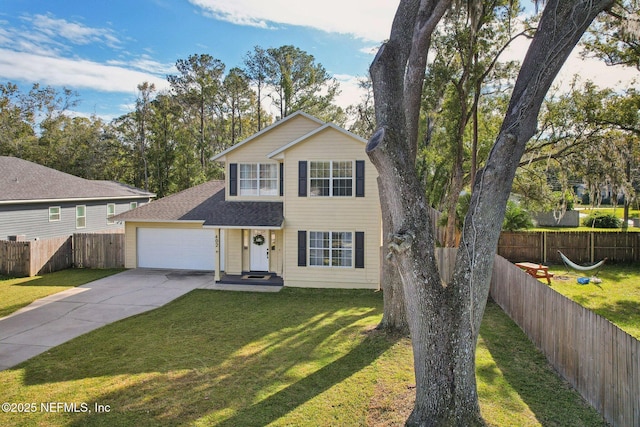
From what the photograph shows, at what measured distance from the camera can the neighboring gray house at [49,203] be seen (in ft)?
60.4

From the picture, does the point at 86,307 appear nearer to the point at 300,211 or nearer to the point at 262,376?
the point at 300,211

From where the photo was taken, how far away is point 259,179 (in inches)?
647

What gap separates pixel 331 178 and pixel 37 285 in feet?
38.9

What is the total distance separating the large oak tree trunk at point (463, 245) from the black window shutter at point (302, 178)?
370 inches

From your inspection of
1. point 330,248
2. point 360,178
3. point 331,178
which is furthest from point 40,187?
point 360,178

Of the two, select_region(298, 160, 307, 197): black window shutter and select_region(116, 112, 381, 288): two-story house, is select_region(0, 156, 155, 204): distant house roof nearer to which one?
select_region(116, 112, 381, 288): two-story house

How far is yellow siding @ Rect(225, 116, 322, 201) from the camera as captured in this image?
16.3 metres

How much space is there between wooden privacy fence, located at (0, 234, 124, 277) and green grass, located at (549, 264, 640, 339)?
18411 millimetres

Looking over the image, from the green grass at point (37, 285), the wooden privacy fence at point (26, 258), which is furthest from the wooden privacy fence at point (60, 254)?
the green grass at point (37, 285)

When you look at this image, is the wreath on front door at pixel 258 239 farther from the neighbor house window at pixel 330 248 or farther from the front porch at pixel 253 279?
the neighbor house window at pixel 330 248

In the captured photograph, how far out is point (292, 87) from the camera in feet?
102

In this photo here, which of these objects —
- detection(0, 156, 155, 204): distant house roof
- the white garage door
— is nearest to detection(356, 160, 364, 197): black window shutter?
the white garage door

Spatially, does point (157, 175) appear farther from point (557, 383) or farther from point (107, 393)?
point (557, 383)

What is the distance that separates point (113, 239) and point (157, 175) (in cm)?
1542
